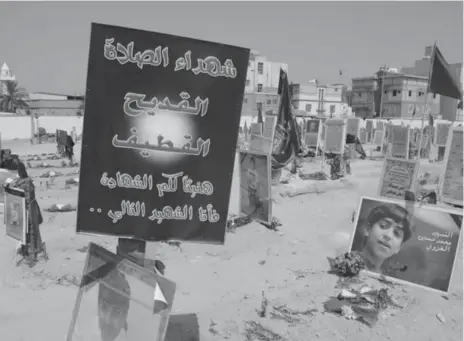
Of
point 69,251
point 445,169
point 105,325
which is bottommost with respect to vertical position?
point 69,251

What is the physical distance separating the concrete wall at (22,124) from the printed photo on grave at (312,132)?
20.1 m

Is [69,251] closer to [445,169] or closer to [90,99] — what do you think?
[90,99]

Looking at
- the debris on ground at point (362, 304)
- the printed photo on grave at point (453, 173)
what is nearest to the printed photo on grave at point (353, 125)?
the printed photo on grave at point (453, 173)

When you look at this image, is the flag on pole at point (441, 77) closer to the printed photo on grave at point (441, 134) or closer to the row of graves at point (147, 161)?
the row of graves at point (147, 161)

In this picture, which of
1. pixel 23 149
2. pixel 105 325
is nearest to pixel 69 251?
pixel 105 325

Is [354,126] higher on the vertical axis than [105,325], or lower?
higher

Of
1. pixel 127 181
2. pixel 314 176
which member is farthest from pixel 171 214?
pixel 314 176

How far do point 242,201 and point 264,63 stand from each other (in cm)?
4687

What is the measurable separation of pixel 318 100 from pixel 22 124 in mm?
31986

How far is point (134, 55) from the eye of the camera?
10.3ft

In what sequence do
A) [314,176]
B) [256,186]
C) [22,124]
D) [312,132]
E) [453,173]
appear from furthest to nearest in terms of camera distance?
[22,124], [312,132], [314,176], [453,173], [256,186]

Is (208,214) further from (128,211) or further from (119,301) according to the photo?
(119,301)

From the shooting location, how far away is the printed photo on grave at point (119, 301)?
3.22 metres

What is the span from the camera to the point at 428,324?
527cm
